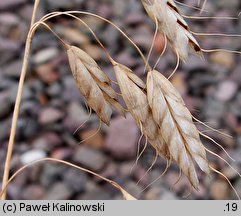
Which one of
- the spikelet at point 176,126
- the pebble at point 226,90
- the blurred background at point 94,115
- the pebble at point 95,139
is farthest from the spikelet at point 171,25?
the pebble at point 226,90

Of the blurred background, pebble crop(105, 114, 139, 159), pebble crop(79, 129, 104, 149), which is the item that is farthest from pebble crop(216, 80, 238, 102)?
pebble crop(79, 129, 104, 149)

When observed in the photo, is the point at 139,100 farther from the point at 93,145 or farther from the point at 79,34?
the point at 79,34

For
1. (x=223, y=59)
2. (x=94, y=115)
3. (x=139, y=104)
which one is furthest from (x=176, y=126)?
(x=223, y=59)

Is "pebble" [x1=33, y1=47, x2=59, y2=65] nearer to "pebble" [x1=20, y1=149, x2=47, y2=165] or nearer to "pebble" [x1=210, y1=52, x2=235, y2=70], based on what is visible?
"pebble" [x1=20, y1=149, x2=47, y2=165]

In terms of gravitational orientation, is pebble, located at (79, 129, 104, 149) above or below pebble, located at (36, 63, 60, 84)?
below

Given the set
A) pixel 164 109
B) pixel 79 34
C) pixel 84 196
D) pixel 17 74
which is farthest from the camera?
pixel 79 34

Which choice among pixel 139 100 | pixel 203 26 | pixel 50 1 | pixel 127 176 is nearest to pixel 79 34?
pixel 50 1

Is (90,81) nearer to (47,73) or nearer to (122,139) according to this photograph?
(122,139)
